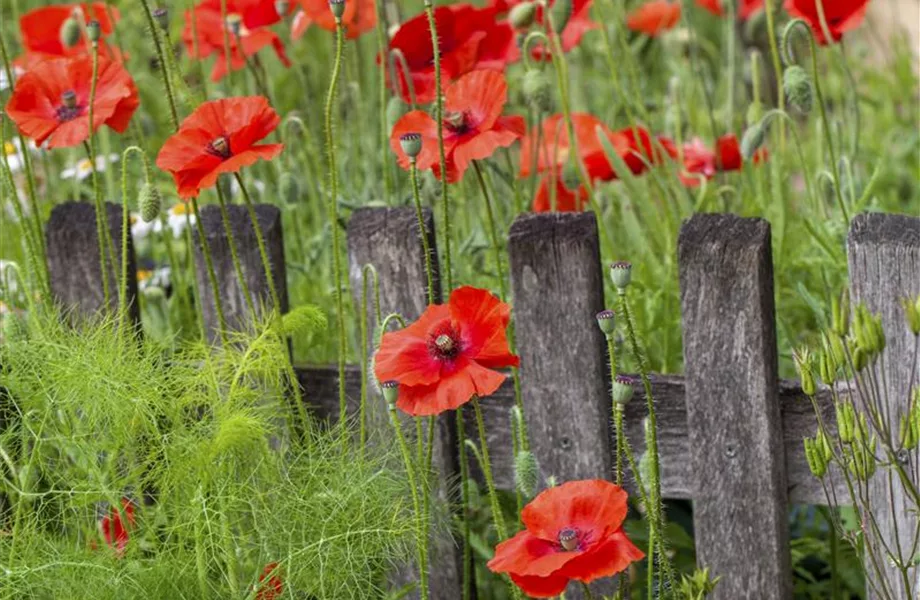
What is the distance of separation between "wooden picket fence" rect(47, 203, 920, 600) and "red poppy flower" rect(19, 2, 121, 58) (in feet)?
2.50

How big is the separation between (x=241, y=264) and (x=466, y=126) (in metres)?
0.50

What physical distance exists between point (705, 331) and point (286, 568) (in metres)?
0.67

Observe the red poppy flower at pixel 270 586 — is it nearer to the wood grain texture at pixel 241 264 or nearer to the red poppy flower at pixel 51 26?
the wood grain texture at pixel 241 264

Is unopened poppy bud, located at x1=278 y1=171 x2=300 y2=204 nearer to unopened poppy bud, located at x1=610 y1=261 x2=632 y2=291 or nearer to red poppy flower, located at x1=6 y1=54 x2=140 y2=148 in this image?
red poppy flower, located at x1=6 y1=54 x2=140 y2=148

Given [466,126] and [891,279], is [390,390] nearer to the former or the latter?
[466,126]

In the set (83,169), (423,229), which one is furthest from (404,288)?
(83,169)

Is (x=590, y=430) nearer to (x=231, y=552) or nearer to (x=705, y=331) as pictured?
(x=705, y=331)

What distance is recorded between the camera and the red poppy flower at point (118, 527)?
219cm

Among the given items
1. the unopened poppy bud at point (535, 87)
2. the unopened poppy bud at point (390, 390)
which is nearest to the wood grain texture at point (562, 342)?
the unopened poppy bud at point (535, 87)

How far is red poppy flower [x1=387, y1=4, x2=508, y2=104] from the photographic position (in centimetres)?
265

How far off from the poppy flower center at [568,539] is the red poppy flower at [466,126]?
0.59 metres

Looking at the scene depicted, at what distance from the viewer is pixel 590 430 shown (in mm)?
2387

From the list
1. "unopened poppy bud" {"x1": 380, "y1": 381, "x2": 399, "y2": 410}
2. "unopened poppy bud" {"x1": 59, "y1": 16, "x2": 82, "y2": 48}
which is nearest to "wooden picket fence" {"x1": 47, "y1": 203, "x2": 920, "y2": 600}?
"unopened poppy bud" {"x1": 380, "y1": 381, "x2": 399, "y2": 410}

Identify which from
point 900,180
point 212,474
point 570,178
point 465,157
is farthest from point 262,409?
point 900,180
